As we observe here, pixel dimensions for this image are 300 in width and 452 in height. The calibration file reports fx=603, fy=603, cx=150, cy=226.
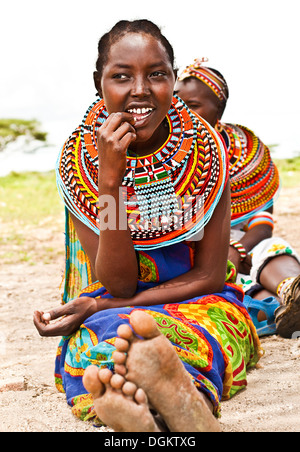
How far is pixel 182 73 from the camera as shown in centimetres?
419

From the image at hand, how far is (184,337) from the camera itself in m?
2.24

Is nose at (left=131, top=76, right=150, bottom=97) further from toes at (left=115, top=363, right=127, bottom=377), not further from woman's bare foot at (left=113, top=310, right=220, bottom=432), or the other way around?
toes at (left=115, top=363, right=127, bottom=377)

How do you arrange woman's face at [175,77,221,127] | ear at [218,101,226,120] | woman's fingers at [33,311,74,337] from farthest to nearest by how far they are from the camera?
1. ear at [218,101,226,120]
2. woman's face at [175,77,221,127]
3. woman's fingers at [33,311,74,337]

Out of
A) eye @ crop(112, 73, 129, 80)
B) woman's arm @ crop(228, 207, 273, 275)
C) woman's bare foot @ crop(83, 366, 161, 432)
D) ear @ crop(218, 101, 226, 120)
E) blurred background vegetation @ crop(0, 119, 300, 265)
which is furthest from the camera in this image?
blurred background vegetation @ crop(0, 119, 300, 265)

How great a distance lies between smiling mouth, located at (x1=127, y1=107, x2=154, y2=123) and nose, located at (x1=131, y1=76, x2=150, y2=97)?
6cm

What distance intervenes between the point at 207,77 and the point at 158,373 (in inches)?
110

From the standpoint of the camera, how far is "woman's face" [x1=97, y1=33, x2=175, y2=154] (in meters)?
2.40

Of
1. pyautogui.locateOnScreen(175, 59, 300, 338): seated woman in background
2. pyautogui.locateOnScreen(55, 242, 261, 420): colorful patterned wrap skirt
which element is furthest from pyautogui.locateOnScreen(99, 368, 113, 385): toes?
pyautogui.locateOnScreen(175, 59, 300, 338): seated woman in background

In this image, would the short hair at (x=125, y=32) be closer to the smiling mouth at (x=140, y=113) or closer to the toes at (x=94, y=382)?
the smiling mouth at (x=140, y=113)

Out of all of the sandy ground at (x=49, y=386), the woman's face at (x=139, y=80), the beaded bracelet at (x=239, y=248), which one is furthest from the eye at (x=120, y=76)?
the beaded bracelet at (x=239, y=248)

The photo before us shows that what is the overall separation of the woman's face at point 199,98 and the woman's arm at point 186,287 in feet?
4.82

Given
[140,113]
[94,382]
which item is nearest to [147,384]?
[94,382]

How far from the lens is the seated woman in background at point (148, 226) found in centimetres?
232
